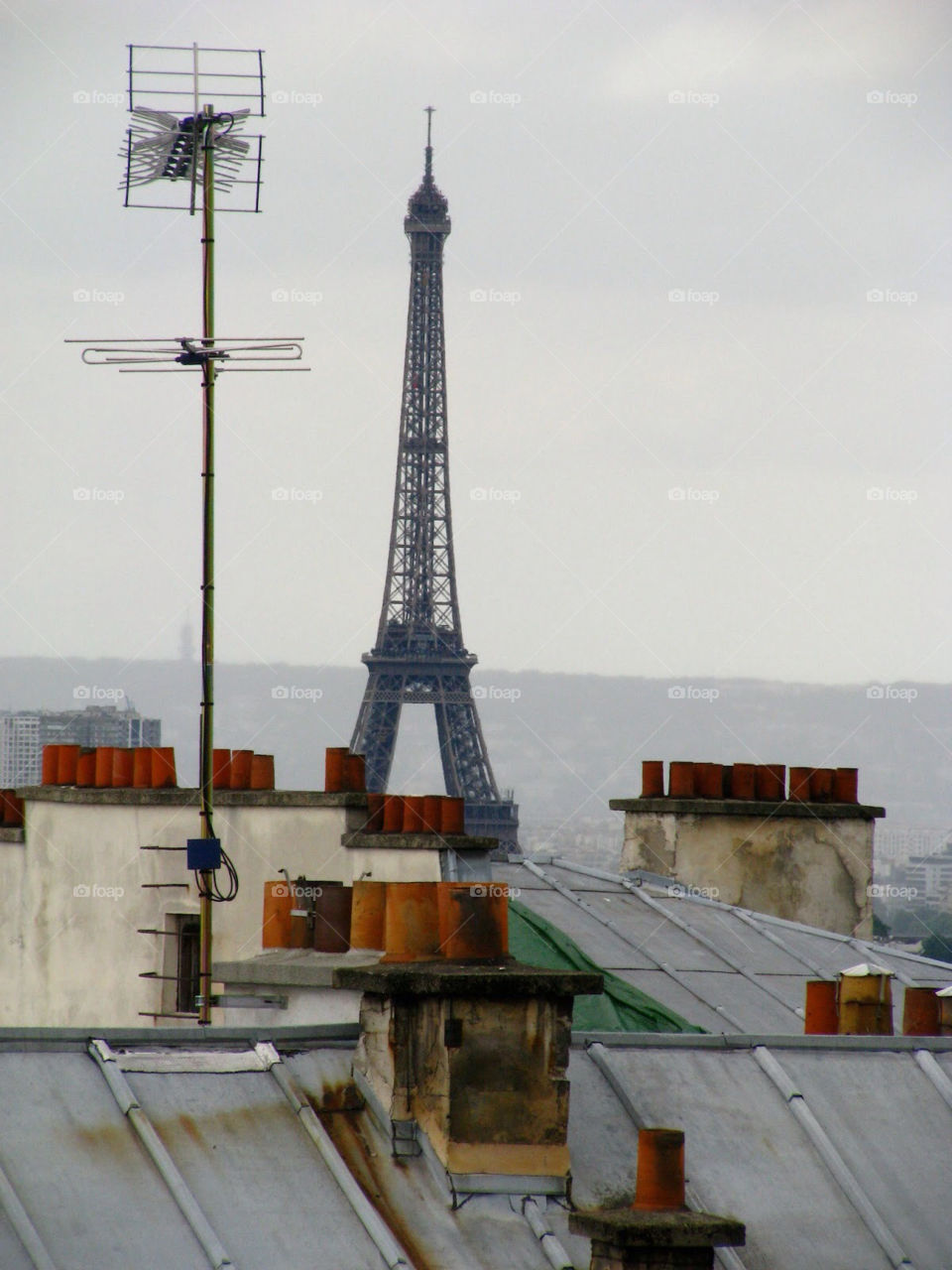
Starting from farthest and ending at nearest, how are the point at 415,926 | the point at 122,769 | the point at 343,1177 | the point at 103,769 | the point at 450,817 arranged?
the point at 103,769 → the point at 122,769 → the point at 450,817 → the point at 415,926 → the point at 343,1177

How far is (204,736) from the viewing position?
18.0m

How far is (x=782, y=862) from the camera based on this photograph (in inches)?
1128

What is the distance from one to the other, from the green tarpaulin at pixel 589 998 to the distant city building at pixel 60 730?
90.2ft

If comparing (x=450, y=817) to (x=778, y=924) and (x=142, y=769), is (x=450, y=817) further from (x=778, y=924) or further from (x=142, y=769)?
(x=778, y=924)

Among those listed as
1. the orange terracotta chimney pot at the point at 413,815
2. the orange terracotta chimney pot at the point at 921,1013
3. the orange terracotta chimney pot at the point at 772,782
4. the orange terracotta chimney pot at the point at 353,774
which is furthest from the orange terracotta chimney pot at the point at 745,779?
the orange terracotta chimney pot at the point at 921,1013

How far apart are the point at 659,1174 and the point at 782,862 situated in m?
17.0

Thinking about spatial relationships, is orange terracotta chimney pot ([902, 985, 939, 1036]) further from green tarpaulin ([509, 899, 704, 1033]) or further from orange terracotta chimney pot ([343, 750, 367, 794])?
orange terracotta chimney pot ([343, 750, 367, 794])

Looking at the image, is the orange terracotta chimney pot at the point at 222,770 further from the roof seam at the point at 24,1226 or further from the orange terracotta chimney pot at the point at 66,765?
the roof seam at the point at 24,1226

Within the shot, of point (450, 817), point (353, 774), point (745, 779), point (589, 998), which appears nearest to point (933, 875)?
point (745, 779)

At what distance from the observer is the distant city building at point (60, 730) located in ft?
165

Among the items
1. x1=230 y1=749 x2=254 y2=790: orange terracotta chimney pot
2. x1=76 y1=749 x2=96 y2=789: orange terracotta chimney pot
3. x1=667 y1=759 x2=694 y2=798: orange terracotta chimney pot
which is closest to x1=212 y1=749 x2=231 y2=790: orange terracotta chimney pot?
x1=230 y1=749 x2=254 y2=790: orange terracotta chimney pot

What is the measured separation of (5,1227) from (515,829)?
9649cm

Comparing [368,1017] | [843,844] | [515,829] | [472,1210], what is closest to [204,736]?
[368,1017]

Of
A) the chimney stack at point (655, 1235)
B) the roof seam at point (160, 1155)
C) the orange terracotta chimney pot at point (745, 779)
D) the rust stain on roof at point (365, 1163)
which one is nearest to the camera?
the chimney stack at point (655, 1235)
